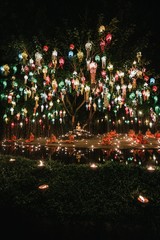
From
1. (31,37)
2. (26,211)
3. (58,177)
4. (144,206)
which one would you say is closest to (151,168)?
(144,206)

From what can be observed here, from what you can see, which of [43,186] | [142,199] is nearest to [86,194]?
[43,186]

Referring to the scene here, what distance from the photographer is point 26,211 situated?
4.16 m

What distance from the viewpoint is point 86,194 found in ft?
14.2

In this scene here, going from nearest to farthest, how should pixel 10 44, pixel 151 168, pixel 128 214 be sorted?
pixel 128 214, pixel 151 168, pixel 10 44

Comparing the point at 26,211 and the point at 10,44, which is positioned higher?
the point at 10,44

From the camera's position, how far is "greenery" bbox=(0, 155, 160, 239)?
12.8ft

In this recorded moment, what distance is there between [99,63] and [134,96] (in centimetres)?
238

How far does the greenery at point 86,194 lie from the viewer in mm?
3908

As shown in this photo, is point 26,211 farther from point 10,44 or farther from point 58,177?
point 10,44

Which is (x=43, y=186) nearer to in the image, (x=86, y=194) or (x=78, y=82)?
(x=86, y=194)

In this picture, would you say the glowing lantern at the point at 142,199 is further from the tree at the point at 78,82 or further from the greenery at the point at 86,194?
the tree at the point at 78,82

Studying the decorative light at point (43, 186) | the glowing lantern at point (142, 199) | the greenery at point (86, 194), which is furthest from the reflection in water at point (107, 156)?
the glowing lantern at point (142, 199)

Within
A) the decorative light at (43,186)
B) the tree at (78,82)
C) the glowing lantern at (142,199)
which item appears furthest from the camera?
the tree at (78,82)

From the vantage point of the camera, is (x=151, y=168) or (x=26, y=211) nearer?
(x=26, y=211)
